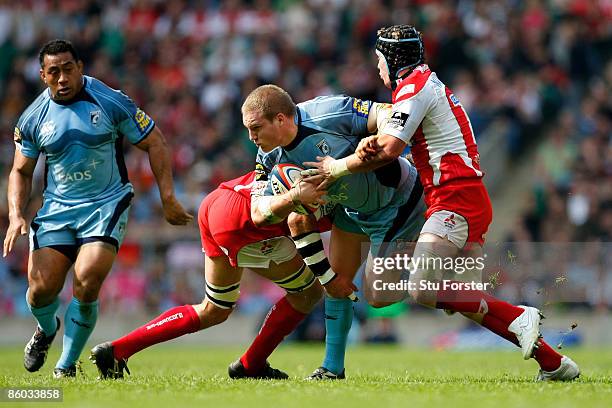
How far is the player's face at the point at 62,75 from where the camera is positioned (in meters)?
8.97

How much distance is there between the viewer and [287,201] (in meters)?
7.73

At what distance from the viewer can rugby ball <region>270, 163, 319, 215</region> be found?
25.7 feet

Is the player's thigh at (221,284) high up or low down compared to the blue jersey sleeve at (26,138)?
down

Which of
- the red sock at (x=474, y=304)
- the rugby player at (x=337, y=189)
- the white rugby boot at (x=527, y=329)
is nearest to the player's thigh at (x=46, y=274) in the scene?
the rugby player at (x=337, y=189)

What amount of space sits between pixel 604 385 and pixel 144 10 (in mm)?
18945

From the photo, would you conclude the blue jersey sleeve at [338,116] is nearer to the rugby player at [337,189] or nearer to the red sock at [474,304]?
the rugby player at [337,189]

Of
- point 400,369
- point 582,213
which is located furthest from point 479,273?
point 582,213

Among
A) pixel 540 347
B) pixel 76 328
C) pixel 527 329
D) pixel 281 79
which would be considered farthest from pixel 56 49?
pixel 281 79

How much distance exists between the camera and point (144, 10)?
24688 millimetres

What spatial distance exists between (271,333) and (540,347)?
2.15 m

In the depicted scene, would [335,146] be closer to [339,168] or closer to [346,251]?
[339,168]

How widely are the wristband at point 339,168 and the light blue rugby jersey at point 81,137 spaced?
7.17 feet

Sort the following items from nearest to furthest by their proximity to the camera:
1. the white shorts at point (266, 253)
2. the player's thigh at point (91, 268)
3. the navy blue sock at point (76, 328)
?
the white shorts at point (266, 253), the player's thigh at point (91, 268), the navy blue sock at point (76, 328)

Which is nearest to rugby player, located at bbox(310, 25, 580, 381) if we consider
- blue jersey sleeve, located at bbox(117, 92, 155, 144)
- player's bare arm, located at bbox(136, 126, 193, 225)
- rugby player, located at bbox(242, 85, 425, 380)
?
rugby player, located at bbox(242, 85, 425, 380)
